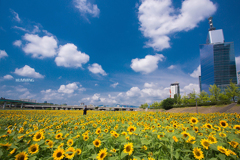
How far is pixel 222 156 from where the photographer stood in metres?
1.72

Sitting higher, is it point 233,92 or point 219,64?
point 219,64

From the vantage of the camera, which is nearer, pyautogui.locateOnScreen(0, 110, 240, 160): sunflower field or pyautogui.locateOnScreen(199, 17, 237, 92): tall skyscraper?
pyautogui.locateOnScreen(0, 110, 240, 160): sunflower field

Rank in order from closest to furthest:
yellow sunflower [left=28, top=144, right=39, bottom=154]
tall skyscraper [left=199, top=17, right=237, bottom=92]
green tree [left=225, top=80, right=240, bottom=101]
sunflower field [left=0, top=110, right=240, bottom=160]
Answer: sunflower field [left=0, top=110, right=240, bottom=160] < yellow sunflower [left=28, top=144, right=39, bottom=154] < green tree [left=225, top=80, right=240, bottom=101] < tall skyscraper [left=199, top=17, right=237, bottom=92]

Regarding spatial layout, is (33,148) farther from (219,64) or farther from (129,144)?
(219,64)

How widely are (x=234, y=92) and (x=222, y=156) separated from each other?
4868 centimetres

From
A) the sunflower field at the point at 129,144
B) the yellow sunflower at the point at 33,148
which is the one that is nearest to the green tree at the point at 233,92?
the sunflower field at the point at 129,144

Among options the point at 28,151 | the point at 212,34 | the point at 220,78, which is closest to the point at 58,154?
the point at 28,151

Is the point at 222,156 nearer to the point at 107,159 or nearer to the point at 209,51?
the point at 107,159

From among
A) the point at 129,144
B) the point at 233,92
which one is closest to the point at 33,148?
the point at 129,144

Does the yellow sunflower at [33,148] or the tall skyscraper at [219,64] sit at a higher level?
the tall skyscraper at [219,64]

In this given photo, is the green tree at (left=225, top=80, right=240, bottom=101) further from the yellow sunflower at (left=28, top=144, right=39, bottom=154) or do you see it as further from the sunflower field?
the yellow sunflower at (left=28, top=144, right=39, bottom=154)

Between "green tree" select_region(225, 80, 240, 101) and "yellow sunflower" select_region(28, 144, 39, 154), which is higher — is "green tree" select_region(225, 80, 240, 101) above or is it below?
above

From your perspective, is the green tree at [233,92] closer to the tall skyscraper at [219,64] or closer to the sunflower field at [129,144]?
the sunflower field at [129,144]

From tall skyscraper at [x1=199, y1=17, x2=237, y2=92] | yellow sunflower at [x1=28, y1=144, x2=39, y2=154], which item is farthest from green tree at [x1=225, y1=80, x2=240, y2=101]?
tall skyscraper at [x1=199, y1=17, x2=237, y2=92]
